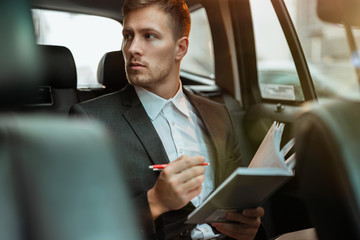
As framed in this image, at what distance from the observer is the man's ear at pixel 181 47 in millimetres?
1792

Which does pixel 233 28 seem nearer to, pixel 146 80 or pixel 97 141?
pixel 146 80

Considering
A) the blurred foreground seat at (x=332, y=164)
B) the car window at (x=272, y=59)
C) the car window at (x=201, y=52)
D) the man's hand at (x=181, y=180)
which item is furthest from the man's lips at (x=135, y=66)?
the car window at (x=201, y=52)

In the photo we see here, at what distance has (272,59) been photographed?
2.80m

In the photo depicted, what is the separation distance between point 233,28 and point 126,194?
7.57 ft

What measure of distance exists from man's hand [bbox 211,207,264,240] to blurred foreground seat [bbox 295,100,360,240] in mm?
516

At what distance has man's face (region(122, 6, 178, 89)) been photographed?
1628mm

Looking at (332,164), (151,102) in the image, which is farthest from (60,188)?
(151,102)

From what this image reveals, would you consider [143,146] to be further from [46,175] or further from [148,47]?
[46,175]

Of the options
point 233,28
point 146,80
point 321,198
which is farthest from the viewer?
point 233,28

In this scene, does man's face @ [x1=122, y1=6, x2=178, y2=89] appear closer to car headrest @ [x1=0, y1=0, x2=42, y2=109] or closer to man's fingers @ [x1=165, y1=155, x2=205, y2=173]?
man's fingers @ [x1=165, y1=155, x2=205, y2=173]

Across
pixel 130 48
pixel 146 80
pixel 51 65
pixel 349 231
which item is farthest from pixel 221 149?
pixel 349 231

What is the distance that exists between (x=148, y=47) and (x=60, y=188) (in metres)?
1.08

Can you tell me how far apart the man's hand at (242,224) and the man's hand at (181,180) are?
141 mm

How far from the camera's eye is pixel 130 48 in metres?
1.64
